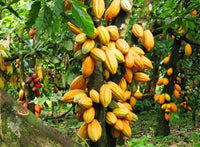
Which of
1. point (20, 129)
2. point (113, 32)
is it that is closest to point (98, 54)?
point (113, 32)

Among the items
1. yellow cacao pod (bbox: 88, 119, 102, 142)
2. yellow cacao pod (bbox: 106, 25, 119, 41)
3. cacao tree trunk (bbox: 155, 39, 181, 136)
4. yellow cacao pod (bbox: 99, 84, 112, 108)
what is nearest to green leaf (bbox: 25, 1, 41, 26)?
yellow cacao pod (bbox: 106, 25, 119, 41)

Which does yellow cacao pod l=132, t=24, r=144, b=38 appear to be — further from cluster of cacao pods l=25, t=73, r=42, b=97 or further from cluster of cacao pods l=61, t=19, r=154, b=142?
cluster of cacao pods l=25, t=73, r=42, b=97

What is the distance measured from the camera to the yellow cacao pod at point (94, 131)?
4.68 ft

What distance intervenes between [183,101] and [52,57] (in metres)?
3.89

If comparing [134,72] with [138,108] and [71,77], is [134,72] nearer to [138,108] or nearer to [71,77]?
[71,77]

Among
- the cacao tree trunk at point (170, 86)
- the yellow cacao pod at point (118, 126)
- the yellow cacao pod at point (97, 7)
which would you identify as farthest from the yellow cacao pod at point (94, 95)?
the cacao tree trunk at point (170, 86)

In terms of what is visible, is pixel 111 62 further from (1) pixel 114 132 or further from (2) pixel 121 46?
(1) pixel 114 132

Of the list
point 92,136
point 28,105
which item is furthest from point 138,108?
point 92,136

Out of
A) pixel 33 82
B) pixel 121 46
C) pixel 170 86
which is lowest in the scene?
pixel 170 86

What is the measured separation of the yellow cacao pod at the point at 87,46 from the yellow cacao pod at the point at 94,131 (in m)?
0.46

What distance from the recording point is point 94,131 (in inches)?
56.3

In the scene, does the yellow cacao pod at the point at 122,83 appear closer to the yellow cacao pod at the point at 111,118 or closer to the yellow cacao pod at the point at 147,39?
the yellow cacao pod at the point at 111,118

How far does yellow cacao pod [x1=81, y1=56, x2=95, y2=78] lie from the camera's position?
4.74 feet

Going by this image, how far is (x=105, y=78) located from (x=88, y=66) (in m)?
0.20
